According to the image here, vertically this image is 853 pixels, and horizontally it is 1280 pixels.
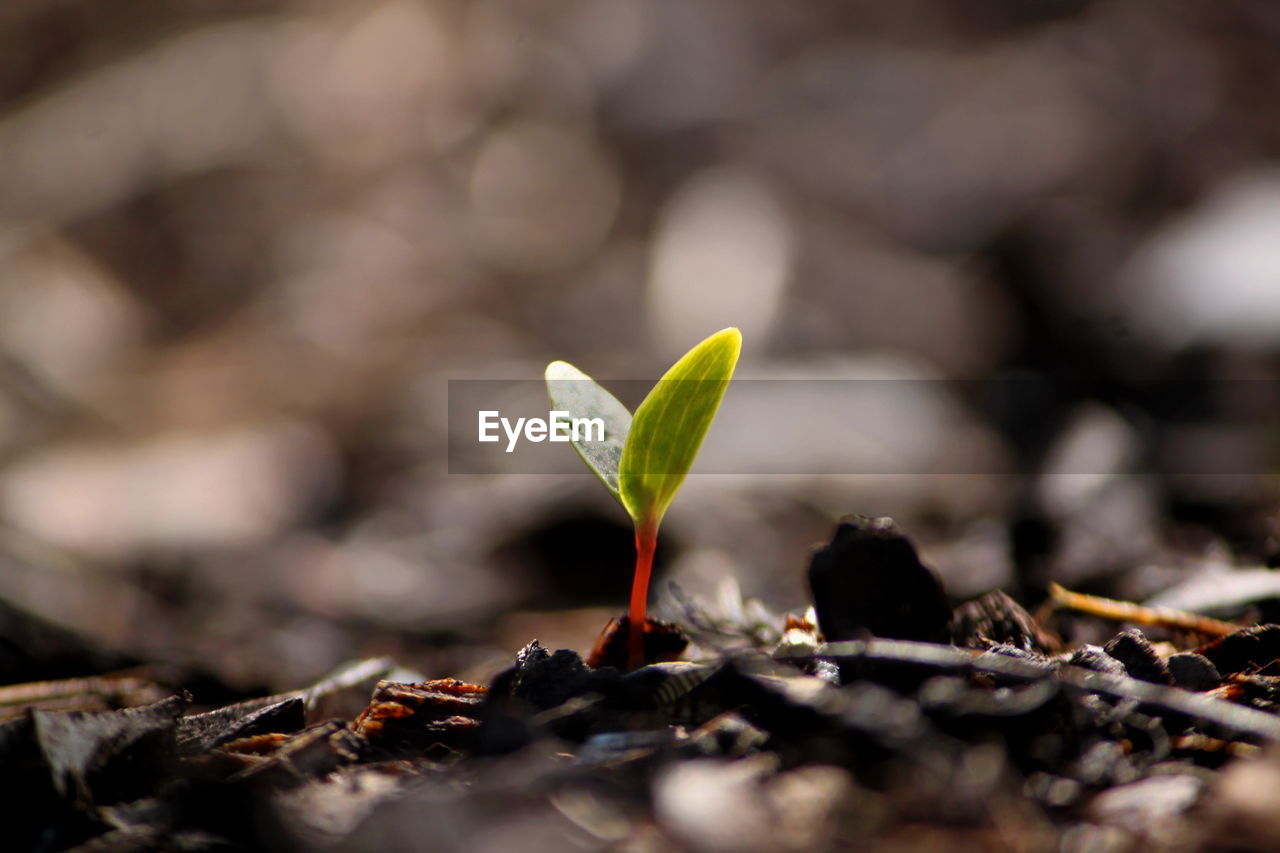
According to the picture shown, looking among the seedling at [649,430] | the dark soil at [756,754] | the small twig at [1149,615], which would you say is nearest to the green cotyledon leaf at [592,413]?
the seedling at [649,430]

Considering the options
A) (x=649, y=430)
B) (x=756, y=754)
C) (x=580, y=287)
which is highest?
(x=580, y=287)

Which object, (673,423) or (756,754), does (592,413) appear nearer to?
(673,423)

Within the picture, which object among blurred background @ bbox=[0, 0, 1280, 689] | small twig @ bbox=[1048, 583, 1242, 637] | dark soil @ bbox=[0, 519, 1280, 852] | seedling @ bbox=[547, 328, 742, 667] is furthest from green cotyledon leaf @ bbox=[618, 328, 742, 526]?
small twig @ bbox=[1048, 583, 1242, 637]

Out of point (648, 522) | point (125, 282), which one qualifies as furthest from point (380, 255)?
point (648, 522)

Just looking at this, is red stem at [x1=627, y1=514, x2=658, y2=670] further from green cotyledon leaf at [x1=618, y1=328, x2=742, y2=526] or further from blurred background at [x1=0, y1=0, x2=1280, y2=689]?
blurred background at [x1=0, y1=0, x2=1280, y2=689]

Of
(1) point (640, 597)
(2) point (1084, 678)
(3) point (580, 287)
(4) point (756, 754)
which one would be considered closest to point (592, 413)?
(1) point (640, 597)

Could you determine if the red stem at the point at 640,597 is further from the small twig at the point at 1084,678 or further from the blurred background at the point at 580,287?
the blurred background at the point at 580,287
